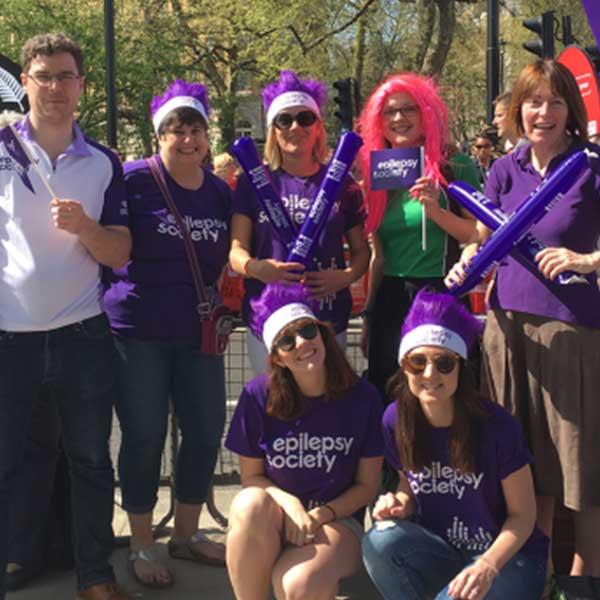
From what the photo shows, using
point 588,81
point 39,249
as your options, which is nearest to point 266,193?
point 39,249

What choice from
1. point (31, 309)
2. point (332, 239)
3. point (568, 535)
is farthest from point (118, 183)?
point (568, 535)

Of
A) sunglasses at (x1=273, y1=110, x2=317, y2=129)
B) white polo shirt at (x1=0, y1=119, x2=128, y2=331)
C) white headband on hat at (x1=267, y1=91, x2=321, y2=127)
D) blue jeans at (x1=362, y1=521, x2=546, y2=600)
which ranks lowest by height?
blue jeans at (x1=362, y1=521, x2=546, y2=600)

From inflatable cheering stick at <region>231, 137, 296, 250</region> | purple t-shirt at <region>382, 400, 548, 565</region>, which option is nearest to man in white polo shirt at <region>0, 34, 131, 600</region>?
inflatable cheering stick at <region>231, 137, 296, 250</region>

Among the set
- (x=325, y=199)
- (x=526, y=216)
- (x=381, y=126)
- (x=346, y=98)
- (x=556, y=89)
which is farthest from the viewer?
(x=346, y=98)

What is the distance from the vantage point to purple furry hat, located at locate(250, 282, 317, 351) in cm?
304

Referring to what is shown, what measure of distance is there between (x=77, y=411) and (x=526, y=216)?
168 cm

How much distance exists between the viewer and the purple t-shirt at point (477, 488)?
2.88 meters

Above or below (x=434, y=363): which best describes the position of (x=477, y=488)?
below

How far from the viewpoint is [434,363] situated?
2873mm

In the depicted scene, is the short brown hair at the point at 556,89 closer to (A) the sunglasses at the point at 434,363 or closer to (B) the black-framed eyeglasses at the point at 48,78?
(A) the sunglasses at the point at 434,363

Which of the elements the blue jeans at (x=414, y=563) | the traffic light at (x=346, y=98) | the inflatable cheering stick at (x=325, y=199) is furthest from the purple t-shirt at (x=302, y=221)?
the traffic light at (x=346, y=98)

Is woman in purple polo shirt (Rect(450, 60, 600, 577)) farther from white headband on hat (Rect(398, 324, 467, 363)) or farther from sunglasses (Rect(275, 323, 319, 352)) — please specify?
sunglasses (Rect(275, 323, 319, 352))

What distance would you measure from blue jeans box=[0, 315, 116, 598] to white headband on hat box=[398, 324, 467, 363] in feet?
3.62

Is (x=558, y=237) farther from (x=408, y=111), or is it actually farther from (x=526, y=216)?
(x=408, y=111)
